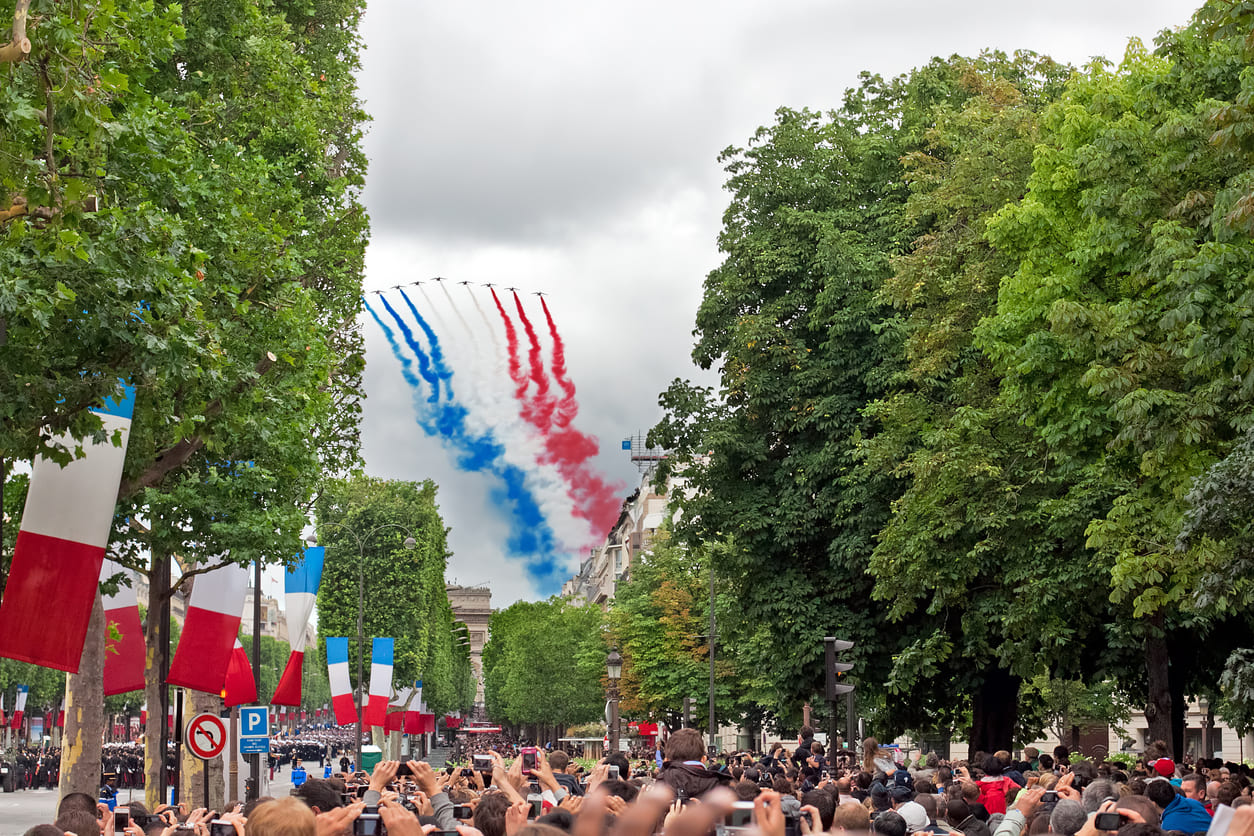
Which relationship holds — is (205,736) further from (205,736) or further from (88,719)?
(88,719)

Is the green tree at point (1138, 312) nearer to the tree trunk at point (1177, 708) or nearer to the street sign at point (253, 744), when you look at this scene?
the tree trunk at point (1177, 708)

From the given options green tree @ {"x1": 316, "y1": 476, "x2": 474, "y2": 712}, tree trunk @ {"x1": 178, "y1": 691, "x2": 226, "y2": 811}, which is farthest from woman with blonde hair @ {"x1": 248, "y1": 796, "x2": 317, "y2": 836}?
green tree @ {"x1": 316, "y1": 476, "x2": 474, "y2": 712}

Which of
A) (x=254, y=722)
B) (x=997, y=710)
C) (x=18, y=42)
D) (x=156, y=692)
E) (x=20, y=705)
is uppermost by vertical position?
(x=18, y=42)

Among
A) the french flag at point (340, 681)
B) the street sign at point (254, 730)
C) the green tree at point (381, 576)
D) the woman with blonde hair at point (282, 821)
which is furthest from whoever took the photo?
the green tree at point (381, 576)

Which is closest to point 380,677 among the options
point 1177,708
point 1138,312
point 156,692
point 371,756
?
point 371,756

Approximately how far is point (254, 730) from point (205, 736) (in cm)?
573

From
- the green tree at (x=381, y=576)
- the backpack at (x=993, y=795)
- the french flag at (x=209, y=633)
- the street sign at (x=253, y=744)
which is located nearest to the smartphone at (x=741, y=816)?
the backpack at (x=993, y=795)

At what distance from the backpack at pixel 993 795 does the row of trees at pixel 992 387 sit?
17.3 ft

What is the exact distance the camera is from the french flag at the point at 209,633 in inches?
859

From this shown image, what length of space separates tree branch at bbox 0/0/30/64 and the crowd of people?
5037 millimetres

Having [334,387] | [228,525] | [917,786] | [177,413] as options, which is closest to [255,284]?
[177,413]

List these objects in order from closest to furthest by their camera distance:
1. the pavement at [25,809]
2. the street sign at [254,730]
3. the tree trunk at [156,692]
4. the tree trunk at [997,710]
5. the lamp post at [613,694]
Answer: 1. the tree trunk at [156,692]
2. the street sign at [254,730]
3. the tree trunk at [997,710]
4. the pavement at [25,809]
5. the lamp post at [613,694]

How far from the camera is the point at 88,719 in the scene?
1934 centimetres

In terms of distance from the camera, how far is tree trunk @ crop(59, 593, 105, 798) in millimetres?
19344
